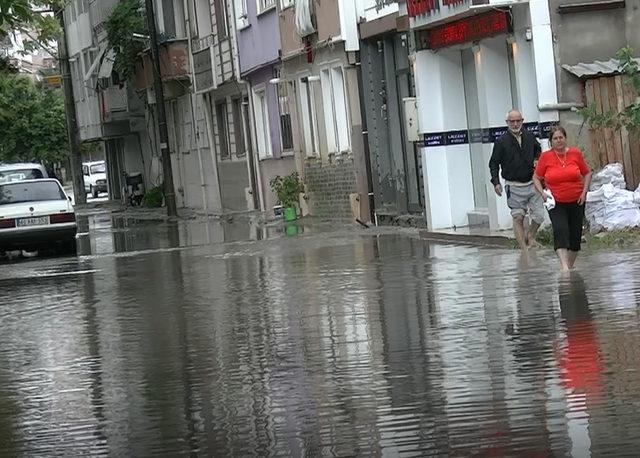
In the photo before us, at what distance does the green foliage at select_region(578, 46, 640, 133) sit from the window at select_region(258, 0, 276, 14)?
1664cm

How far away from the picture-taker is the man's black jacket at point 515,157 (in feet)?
66.2

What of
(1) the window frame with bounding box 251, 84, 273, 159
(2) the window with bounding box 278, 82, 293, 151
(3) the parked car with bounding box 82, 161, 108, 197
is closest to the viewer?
(2) the window with bounding box 278, 82, 293, 151

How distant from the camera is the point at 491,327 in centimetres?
1334

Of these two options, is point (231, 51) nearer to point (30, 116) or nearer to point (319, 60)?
point (319, 60)

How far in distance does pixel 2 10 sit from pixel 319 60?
1546cm

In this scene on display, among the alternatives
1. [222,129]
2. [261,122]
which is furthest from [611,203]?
[222,129]

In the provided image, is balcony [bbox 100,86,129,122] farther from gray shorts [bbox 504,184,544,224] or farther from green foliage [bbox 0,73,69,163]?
gray shorts [bbox 504,184,544,224]

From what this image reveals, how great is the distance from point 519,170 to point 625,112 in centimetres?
161

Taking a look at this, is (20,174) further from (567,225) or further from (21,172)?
(567,225)

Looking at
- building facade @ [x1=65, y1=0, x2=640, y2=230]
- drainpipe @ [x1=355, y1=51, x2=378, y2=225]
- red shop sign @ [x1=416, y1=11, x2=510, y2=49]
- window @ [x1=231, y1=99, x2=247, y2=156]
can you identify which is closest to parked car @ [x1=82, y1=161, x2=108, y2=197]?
building facade @ [x1=65, y1=0, x2=640, y2=230]

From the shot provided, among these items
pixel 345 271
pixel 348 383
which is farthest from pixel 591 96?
pixel 348 383

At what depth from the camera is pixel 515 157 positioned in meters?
20.2

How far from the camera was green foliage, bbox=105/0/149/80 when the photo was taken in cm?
5084

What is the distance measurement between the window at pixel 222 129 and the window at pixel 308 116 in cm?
970
